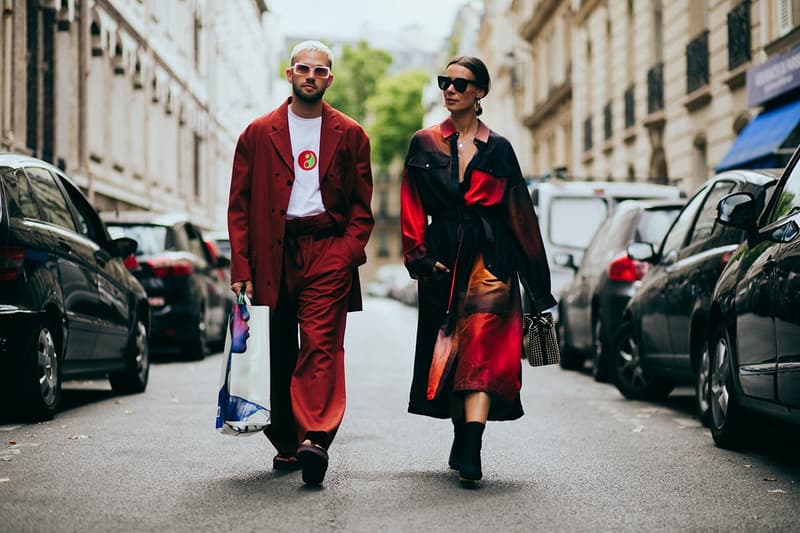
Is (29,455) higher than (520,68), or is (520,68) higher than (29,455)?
(520,68)

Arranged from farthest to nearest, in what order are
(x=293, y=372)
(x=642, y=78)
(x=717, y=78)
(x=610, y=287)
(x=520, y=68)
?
(x=520, y=68) → (x=642, y=78) → (x=717, y=78) → (x=610, y=287) → (x=293, y=372)

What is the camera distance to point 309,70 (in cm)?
630

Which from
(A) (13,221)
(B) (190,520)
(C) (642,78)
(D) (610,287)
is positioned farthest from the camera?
(C) (642,78)

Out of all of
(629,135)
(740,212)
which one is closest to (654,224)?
(740,212)

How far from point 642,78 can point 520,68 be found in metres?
24.1

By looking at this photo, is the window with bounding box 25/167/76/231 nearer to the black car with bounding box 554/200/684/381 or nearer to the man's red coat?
the man's red coat

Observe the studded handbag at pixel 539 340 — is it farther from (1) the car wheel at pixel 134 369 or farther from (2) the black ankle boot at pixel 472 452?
(1) the car wheel at pixel 134 369

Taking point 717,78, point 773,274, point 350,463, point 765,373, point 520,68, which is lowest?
point 350,463

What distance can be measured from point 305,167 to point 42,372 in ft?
10.1

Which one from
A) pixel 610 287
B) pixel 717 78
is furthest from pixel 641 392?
pixel 717 78

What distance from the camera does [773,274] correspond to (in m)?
6.53

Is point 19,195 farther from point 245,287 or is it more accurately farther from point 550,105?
point 550,105

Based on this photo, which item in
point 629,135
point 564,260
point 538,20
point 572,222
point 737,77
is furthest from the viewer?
point 538,20

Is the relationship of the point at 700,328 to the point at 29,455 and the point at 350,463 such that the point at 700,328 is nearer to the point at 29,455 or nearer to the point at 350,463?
the point at 350,463
